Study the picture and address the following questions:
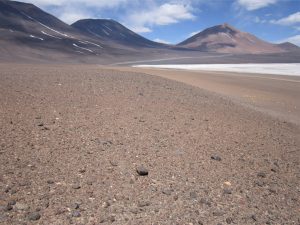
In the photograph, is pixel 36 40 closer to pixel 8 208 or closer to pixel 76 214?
pixel 8 208

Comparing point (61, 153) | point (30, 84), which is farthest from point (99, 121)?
point (30, 84)

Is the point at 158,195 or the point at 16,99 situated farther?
the point at 16,99

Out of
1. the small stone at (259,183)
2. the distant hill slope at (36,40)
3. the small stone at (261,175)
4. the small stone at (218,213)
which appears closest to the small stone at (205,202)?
the small stone at (218,213)

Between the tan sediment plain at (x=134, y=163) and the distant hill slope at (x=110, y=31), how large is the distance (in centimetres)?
12858

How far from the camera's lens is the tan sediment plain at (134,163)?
3.96m

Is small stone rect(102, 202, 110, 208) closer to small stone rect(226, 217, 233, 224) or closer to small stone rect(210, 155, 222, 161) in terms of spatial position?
small stone rect(226, 217, 233, 224)

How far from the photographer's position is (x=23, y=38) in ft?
228

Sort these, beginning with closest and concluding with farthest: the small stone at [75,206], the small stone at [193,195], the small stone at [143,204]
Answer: the small stone at [75,206] → the small stone at [143,204] → the small stone at [193,195]

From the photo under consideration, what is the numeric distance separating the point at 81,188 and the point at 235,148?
3385mm

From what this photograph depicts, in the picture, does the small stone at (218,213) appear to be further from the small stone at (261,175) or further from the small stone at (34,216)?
the small stone at (34,216)

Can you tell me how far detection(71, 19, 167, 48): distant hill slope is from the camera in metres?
139

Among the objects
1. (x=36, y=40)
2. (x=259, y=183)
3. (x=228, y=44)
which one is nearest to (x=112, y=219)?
(x=259, y=183)

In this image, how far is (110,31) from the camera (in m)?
152

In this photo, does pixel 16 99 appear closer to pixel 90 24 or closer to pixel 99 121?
pixel 99 121
